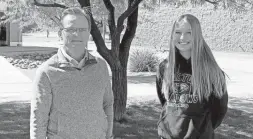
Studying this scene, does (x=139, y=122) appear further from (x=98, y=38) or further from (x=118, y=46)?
(x=98, y=38)

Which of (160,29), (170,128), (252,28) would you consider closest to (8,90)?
(170,128)

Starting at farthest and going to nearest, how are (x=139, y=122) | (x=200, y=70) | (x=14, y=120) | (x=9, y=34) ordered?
1. (x=9, y=34)
2. (x=14, y=120)
3. (x=139, y=122)
4. (x=200, y=70)

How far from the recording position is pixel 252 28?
27062 mm

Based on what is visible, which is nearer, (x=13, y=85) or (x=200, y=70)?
(x=200, y=70)

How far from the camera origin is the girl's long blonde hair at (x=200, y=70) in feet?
9.14

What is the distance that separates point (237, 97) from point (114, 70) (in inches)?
192

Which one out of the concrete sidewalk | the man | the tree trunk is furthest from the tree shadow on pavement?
the man

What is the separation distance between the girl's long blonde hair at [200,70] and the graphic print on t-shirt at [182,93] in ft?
0.11

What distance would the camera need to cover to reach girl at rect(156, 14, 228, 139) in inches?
110

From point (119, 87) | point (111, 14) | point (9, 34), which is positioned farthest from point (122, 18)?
point (9, 34)

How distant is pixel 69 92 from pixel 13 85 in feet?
30.4

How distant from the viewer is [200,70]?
282cm

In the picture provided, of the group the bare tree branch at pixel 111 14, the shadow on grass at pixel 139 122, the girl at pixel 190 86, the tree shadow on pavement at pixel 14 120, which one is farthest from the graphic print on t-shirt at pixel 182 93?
the bare tree branch at pixel 111 14

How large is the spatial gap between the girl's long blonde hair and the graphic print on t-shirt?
33mm
